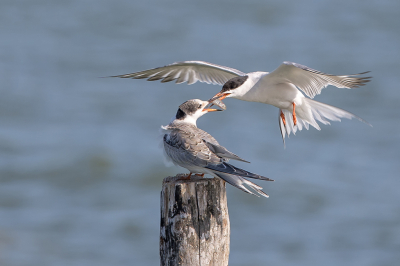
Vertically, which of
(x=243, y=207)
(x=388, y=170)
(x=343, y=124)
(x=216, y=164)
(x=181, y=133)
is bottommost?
(x=216, y=164)

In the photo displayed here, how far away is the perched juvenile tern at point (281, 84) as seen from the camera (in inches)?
236

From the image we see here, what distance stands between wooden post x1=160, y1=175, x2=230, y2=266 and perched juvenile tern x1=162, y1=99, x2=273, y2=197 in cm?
20

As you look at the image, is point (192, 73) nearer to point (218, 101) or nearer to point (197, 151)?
point (218, 101)

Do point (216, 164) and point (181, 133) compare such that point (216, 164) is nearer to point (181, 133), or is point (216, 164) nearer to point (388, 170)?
point (181, 133)

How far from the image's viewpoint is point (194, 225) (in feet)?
14.0

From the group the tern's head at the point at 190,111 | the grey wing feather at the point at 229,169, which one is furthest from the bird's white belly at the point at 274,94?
the grey wing feather at the point at 229,169

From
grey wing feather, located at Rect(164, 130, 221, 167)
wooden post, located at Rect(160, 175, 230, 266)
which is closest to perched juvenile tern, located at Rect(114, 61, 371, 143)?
grey wing feather, located at Rect(164, 130, 221, 167)

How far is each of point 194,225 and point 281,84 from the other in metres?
2.72

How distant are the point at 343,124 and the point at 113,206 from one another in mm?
7514

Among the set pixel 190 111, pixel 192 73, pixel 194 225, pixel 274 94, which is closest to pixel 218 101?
pixel 190 111

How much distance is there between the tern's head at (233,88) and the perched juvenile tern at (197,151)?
19.1 inches

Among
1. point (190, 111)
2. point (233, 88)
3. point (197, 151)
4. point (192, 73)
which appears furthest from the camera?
point (192, 73)

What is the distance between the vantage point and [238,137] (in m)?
14.0

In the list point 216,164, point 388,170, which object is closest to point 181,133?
point 216,164
